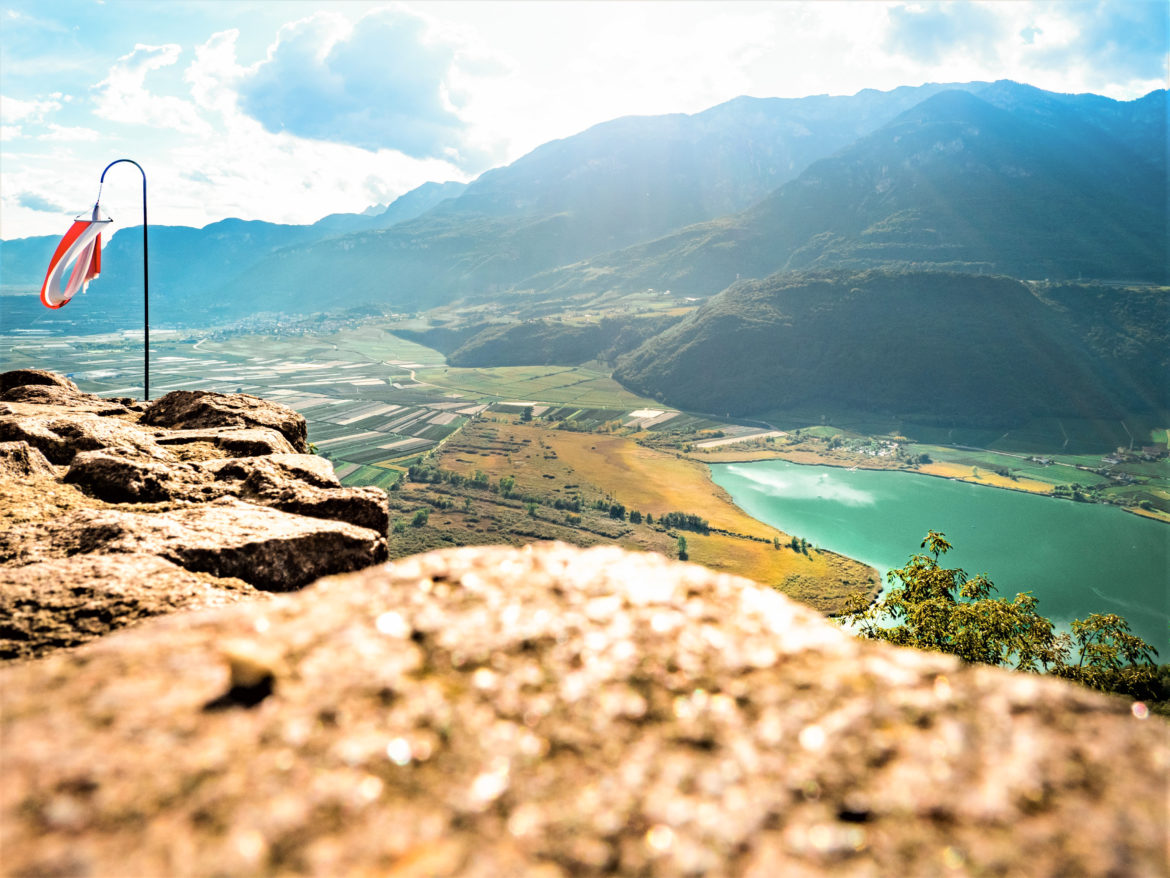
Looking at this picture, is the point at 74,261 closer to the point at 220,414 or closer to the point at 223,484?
the point at 220,414

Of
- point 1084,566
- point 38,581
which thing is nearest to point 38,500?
point 38,581

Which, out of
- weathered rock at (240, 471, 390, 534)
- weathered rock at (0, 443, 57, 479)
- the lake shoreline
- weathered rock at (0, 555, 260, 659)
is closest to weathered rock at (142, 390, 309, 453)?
weathered rock at (0, 443, 57, 479)

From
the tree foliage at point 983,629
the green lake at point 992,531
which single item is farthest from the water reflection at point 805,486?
the tree foliage at point 983,629

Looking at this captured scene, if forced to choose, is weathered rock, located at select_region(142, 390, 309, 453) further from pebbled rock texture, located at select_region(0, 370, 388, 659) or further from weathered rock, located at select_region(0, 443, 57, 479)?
weathered rock, located at select_region(0, 443, 57, 479)

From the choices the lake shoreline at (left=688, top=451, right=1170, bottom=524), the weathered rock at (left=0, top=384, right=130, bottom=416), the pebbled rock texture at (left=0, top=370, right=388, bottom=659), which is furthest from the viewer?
the lake shoreline at (left=688, top=451, right=1170, bottom=524)

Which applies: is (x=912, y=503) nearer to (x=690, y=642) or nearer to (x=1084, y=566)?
(x=1084, y=566)
